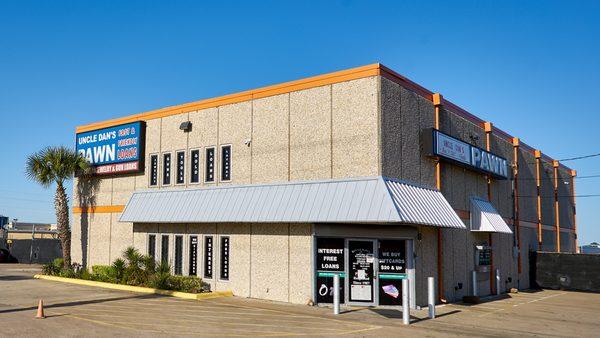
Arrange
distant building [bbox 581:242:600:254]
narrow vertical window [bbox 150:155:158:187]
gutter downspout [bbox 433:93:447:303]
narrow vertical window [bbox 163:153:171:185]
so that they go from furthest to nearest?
distant building [bbox 581:242:600:254]
narrow vertical window [bbox 150:155:158:187]
narrow vertical window [bbox 163:153:171:185]
gutter downspout [bbox 433:93:447:303]

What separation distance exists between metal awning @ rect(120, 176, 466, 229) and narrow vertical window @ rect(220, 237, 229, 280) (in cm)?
133

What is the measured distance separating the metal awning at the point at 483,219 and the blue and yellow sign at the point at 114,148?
16.0 metres

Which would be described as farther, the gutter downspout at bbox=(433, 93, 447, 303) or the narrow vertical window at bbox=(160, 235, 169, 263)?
the narrow vertical window at bbox=(160, 235, 169, 263)

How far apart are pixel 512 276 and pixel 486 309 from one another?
381 inches

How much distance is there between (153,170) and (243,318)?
12238 mm

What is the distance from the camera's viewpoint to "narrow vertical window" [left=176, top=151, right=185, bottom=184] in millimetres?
25188

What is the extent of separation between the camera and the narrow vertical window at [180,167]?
25.2m

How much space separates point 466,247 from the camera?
24109mm

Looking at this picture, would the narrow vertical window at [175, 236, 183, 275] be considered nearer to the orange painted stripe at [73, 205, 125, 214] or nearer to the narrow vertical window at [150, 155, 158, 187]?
the narrow vertical window at [150, 155, 158, 187]

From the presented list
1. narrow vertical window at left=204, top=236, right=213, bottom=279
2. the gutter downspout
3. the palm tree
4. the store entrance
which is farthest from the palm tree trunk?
the gutter downspout

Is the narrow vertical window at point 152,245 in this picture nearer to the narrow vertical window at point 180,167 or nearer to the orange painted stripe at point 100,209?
the orange painted stripe at point 100,209

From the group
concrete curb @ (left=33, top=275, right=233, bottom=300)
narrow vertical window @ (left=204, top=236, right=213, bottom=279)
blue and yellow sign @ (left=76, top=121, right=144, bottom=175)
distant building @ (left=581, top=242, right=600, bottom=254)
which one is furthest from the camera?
distant building @ (left=581, top=242, right=600, bottom=254)

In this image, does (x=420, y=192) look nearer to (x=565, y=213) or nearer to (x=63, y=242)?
(x=63, y=242)

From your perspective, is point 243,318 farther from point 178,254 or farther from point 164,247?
point 164,247
